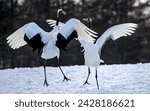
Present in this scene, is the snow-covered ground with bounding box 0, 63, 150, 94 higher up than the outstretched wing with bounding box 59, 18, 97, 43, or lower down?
lower down

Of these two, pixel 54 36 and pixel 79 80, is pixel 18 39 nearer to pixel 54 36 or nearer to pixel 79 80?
pixel 54 36

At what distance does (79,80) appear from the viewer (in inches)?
567

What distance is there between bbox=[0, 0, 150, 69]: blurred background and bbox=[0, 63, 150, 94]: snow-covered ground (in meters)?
9.48

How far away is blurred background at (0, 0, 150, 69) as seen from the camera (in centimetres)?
2702

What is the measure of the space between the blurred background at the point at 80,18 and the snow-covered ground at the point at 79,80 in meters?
9.48

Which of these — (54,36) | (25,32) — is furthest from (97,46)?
(25,32)

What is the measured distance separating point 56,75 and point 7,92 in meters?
2.23

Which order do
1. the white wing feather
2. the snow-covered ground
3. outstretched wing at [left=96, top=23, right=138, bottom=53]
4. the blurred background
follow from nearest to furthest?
the snow-covered ground < outstretched wing at [left=96, top=23, right=138, bottom=53] < the white wing feather < the blurred background

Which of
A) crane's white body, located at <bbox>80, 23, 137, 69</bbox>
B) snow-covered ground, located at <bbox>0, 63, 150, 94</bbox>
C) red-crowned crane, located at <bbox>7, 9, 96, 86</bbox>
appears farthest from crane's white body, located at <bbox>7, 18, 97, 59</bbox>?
snow-covered ground, located at <bbox>0, 63, 150, 94</bbox>

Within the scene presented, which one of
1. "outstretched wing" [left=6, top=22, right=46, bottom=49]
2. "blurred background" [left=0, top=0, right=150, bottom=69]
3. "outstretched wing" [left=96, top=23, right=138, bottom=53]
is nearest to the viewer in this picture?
"outstretched wing" [left=96, top=23, right=138, bottom=53]

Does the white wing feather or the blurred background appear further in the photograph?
the blurred background

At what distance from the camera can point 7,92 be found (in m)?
13.2

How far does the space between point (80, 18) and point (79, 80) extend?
50.6 ft

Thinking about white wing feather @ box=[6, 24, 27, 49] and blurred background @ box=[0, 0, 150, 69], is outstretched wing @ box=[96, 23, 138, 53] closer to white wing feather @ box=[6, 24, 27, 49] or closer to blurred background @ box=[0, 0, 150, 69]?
white wing feather @ box=[6, 24, 27, 49]
